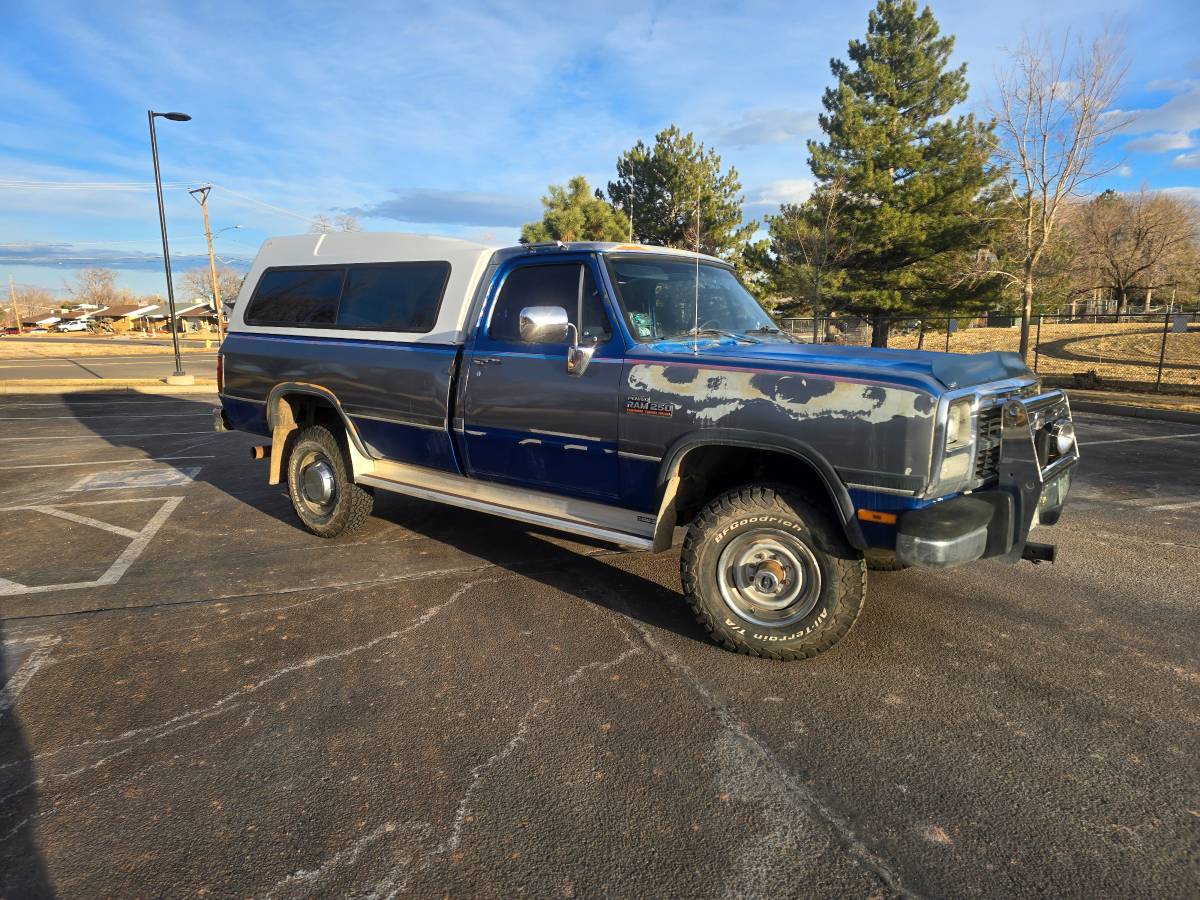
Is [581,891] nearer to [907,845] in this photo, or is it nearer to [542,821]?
[542,821]

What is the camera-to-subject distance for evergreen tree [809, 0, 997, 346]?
77.3 ft

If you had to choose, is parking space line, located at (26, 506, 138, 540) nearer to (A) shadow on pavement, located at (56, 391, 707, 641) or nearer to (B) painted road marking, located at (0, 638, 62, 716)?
(A) shadow on pavement, located at (56, 391, 707, 641)

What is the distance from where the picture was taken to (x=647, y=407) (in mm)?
3736

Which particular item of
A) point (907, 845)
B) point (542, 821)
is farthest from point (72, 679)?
point (907, 845)

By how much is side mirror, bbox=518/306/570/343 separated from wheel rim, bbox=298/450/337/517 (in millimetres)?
2477

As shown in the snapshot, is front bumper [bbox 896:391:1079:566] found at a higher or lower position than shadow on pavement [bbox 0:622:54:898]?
higher

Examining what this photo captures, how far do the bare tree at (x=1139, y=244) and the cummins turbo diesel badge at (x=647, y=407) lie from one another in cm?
5368

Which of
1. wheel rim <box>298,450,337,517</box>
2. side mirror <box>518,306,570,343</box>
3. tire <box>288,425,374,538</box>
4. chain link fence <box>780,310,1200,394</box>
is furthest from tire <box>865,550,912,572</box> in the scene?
chain link fence <box>780,310,1200,394</box>

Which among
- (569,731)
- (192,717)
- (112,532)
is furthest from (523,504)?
(112,532)

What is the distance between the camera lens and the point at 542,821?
2.46 metres

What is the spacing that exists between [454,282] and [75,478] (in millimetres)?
5947

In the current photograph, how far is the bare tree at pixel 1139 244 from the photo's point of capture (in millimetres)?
47688

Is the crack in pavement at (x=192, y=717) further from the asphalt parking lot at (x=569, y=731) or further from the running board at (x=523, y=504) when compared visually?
the running board at (x=523, y=504)

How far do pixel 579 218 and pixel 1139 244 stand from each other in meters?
43.0
